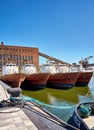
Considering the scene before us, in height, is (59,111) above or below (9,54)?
below

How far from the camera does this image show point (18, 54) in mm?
64062

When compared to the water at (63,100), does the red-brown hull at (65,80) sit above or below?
above

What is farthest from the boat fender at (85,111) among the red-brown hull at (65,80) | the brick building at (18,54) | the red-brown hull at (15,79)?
the brick building at (18,54)

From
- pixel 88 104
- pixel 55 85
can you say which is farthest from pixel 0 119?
pixel 55 85

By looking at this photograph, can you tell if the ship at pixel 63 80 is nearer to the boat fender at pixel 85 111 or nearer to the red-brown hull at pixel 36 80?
the red-brown hull at pixel 36 80

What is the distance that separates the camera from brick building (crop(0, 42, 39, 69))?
200ft

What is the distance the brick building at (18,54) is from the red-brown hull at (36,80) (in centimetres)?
3668

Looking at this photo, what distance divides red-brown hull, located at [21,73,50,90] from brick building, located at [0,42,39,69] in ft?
120

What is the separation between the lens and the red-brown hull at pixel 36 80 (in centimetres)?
2252

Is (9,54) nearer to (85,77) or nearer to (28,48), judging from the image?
(28,48)

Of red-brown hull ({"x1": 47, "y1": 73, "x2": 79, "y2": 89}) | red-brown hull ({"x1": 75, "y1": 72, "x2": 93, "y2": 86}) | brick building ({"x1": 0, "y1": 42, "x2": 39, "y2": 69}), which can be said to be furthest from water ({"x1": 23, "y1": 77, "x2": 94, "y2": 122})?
brick building ({"x1": 0, "y1": 42, "x2": 39, "y2": 69})

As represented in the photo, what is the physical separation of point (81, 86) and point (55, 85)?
5.71 metres

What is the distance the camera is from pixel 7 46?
2445 inches

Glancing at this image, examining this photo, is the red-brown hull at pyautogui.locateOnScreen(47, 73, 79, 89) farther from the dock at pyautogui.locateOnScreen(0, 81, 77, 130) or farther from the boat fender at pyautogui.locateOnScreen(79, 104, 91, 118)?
the dock at pyautogui.locateOnScreen(0, 81, 77, 130)
